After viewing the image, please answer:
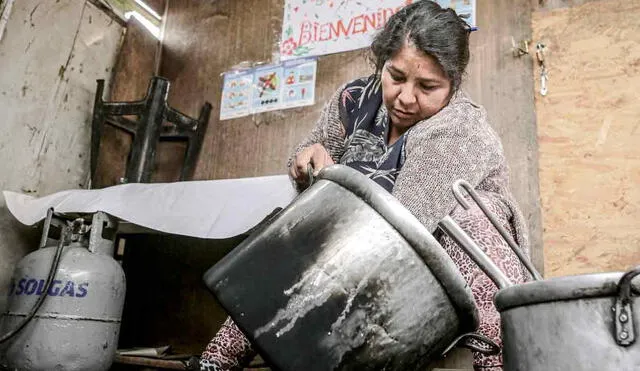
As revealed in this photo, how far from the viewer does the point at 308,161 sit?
3.99 ft

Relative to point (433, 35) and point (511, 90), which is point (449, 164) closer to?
point (433, 35)

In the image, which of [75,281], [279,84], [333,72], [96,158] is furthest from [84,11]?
[75,281]

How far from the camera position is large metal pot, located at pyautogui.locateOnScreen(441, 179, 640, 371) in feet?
1.75

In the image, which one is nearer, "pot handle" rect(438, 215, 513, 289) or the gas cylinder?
"pot handle" rect(438, 215, 513, 289)

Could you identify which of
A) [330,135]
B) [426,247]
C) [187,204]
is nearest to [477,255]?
[426,247]

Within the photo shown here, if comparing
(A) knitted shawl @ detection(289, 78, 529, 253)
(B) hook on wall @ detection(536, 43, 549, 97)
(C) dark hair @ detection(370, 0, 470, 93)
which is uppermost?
(B) hook on wall @ detection(536, 43, 549, 97)

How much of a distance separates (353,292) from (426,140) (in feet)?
1.52

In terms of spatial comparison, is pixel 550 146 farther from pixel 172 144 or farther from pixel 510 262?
pixel 172 144

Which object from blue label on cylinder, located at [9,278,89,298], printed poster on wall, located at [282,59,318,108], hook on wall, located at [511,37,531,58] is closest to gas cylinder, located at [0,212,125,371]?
blue label on cylinder, located at [9,278,89,298]

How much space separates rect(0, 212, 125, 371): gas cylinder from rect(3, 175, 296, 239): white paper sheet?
0.35 ft

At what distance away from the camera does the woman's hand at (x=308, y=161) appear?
1.19 meters

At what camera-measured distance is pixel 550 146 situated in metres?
1.97

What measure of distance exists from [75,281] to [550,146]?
1861 mm

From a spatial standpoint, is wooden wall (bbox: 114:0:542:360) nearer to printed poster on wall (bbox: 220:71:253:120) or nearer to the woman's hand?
printed poster on wall (bbox: 220:71:253:120)
